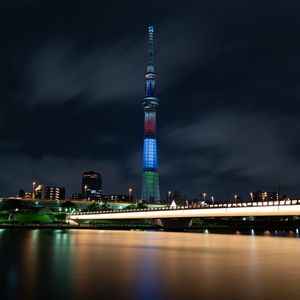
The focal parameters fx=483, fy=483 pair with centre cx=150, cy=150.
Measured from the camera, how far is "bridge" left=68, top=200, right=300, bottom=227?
74.4 metres

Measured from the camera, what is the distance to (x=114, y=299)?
2297 cm

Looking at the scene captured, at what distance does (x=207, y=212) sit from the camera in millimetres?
93688

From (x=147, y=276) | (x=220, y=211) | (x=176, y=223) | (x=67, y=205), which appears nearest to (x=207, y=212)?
(x=220, y=211)

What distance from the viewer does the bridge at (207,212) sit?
74363 millimetres

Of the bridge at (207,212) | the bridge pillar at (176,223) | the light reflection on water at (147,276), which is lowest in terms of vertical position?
the light reflection on water at (147,276)

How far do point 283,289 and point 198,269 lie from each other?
936cm

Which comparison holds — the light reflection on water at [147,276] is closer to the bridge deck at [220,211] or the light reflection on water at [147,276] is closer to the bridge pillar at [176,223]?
the bridge deck at [220,211]

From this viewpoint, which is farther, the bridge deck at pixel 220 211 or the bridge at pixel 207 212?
the bridge at pixel 207 212

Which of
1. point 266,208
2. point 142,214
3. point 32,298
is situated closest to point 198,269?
point 32,298

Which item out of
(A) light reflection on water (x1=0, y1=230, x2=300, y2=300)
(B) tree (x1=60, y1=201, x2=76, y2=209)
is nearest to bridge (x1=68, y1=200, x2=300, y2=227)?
(A) light reflection on water (x1=0, y1=230, x2=300, y2=300)

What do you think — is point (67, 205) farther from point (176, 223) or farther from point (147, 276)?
point (147, 276)

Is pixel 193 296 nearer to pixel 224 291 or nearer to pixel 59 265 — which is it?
pixel 224 291

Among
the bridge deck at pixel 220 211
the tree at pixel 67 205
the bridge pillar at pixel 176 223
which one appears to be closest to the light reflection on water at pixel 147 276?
the bridge deck at pixel 220 211

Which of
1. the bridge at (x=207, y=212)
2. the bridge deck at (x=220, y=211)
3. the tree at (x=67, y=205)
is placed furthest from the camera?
the tree at (x=67, y=205)
